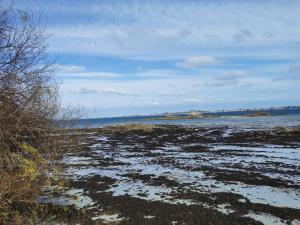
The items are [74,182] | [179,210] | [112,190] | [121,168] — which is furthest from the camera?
[121,168]

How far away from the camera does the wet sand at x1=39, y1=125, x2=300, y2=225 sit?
38.8 ft

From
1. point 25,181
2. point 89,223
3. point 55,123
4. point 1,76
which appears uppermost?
point 1,76

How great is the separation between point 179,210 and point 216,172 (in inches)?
290

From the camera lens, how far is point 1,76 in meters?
9.65

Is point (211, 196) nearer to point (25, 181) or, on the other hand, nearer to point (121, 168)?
point (25, 181)

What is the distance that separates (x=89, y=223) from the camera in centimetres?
1119

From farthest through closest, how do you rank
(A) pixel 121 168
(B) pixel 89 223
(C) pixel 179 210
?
(A) pixel 121 168, (C) pixel 179 210, (B) pixel 89 223

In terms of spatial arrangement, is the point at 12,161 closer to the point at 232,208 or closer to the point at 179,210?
the point at 179,210

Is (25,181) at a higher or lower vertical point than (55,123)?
lower

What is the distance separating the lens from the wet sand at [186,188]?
38.8 feet

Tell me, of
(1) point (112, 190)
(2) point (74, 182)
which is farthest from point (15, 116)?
(2) point (74, 182)

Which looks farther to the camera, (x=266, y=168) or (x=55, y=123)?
(x=266, y=168)

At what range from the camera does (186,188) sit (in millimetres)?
15633

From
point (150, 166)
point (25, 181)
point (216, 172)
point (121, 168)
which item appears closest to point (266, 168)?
point (216, 172)
